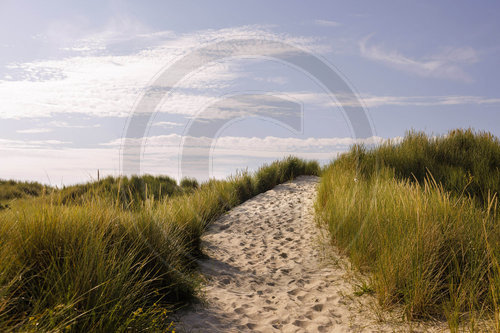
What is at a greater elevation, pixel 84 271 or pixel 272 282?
pixel 84 271

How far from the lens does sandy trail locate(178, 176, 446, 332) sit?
4000 millimetres

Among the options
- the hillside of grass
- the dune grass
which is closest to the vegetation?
the dune grass

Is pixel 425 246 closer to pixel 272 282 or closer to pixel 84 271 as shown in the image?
pixel 272 282

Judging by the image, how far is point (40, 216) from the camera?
3564mm

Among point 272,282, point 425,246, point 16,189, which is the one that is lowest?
point 16,189

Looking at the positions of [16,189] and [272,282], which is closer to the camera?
[272,282]

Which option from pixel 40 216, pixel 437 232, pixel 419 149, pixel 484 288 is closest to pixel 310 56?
pixel 419 149

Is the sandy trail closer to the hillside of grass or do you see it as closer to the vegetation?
the hillside of grass

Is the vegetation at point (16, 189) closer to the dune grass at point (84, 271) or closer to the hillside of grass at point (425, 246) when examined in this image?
the dune grass at point (84, 271)

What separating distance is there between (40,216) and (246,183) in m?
8.44

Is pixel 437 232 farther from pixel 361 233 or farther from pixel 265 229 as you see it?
pixel 265 229

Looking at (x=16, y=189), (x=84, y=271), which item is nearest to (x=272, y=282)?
(x=84, y=271)

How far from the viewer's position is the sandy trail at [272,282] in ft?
13.1

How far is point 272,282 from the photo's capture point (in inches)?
214
